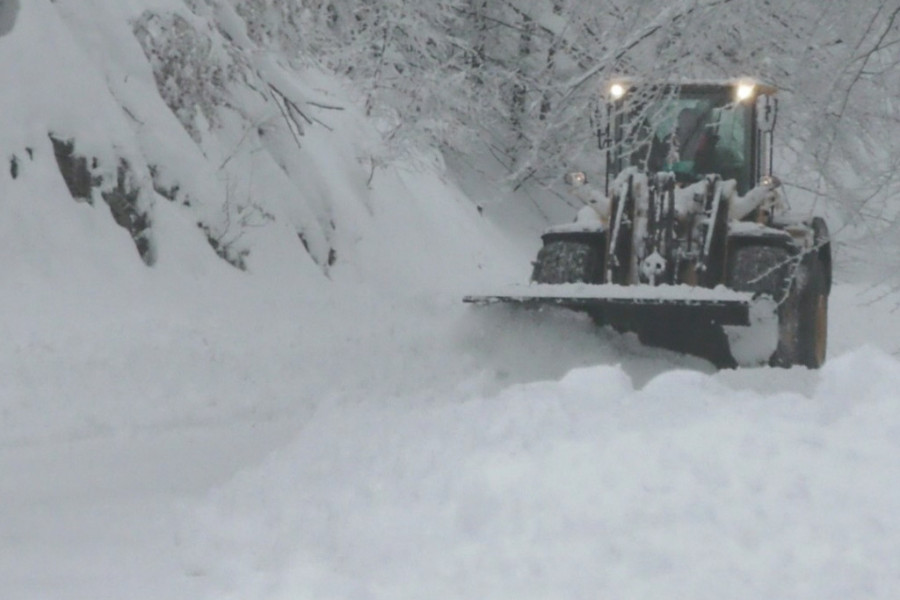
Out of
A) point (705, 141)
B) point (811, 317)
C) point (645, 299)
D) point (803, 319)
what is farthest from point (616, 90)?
point (811, 317)

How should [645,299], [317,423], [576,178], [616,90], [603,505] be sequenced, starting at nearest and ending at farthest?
[603,505] → [317,423] → [616,90] → [645,299] → [576,178]

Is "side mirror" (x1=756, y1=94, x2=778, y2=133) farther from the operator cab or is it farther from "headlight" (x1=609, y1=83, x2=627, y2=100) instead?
"headlight" (x1=609, y1=83, x2=627, y2=100)

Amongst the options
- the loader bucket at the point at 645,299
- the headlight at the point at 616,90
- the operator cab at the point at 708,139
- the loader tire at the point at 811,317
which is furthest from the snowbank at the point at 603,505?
the operator cab at the point at 708,139

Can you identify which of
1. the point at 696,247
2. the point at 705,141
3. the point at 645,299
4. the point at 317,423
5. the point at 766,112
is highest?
the point at 705,141

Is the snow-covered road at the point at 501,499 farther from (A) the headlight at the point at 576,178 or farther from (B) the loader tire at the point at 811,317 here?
(A) the headlight at the point at 576,178

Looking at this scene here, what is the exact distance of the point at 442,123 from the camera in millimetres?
18922

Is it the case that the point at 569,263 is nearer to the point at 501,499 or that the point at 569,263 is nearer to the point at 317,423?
the point at 317,423

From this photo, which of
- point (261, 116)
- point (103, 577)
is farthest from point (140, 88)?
A: point (103, 577)

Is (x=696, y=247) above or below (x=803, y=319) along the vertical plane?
above

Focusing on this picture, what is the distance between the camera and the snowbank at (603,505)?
3869mm

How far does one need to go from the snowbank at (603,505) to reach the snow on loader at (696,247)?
3.87 m

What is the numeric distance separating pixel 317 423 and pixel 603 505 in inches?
105

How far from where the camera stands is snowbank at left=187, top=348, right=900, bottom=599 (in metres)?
3.87

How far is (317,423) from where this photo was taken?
263 inches
